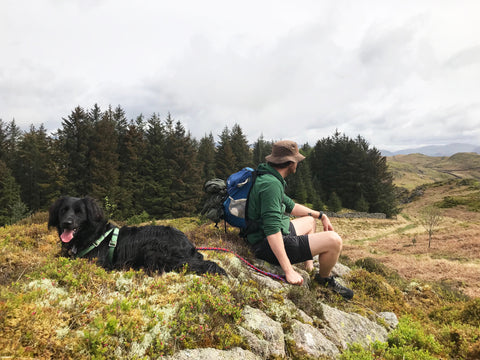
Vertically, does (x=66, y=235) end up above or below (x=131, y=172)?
below

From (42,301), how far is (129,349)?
1.06 metres

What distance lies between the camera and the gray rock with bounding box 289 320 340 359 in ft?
9.55

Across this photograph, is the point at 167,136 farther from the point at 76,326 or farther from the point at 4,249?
the point at 76,326

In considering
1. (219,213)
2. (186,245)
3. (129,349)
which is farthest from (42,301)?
(219,213)

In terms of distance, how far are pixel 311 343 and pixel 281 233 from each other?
148 centimetres

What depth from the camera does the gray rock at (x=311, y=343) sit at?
9.55ft

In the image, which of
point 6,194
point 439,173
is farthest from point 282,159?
point 439,173

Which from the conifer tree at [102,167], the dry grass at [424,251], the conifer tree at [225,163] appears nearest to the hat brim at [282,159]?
the dry grass at [424,251]

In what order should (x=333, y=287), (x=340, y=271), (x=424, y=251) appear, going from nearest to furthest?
(x=333, y=287) < (x=340, y=271) < (x=424, y=251)

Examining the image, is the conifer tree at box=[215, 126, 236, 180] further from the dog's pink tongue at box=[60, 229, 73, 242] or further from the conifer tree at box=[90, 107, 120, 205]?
the dog's pink tongue at box=[60, 229, 73, 242]

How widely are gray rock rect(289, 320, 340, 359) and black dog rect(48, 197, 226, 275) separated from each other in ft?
4.20

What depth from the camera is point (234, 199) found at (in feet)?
14.4

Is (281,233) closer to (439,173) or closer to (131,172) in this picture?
(131,172)

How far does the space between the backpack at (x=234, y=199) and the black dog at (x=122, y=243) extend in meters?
0.99
